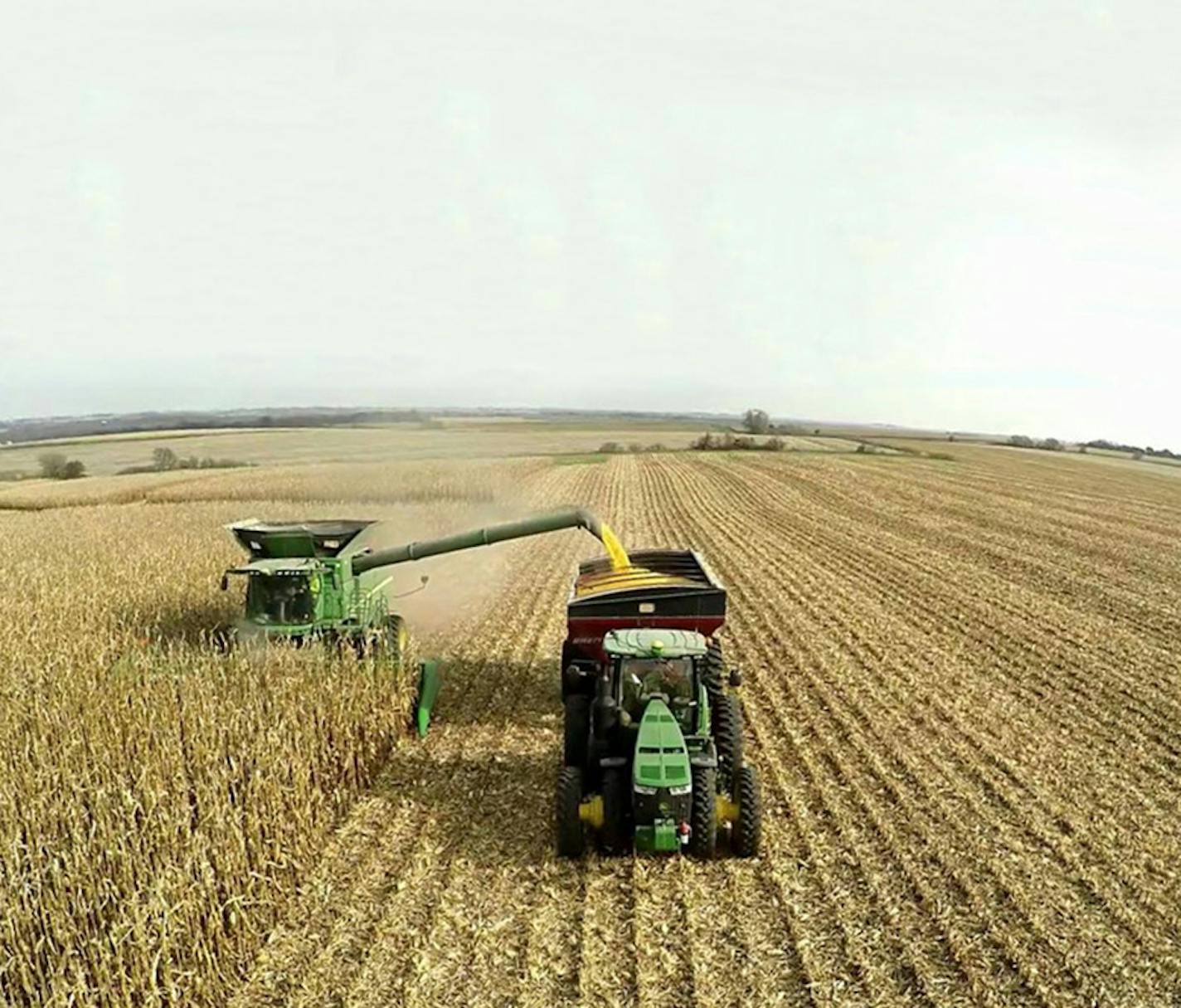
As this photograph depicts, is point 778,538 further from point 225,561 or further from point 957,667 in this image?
point 225,561

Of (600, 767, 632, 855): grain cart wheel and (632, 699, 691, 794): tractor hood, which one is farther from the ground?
(632, 699, 691, 794): tractor hood

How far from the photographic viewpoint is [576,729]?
8.49 m

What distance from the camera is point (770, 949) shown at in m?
6.35

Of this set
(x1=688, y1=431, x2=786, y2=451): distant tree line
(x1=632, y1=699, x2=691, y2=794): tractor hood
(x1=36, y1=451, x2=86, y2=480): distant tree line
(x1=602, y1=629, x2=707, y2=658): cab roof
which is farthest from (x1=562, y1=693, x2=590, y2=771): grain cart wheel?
(x1=688, y1=431, x2=786, y2=451): distant tree line

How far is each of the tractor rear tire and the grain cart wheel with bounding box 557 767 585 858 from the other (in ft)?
4.12

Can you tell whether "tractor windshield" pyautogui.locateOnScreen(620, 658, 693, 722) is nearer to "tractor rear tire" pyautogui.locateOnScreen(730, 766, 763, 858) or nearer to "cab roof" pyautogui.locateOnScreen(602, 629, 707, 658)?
"cab roof" pyautogui.locateOnScreen(602, 629, 707, 658)

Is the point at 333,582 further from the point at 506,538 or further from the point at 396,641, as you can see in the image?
the point at 506,538

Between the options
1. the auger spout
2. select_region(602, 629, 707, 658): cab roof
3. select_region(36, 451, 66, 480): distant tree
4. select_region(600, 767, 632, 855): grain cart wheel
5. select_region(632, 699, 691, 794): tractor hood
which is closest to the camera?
select_region(632, 699, 691, 794): tractor hood

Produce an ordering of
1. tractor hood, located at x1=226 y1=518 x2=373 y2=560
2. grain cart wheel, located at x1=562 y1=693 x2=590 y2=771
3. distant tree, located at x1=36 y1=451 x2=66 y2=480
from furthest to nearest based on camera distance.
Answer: distant tree, located at x1=36 y1=451 x2=66 y2=480 → tractor hood, located at x1=226 y1=518 x2=373 y2=560 → grain cart wheel, located at x1=562 y1=693 x2=590 y2=771

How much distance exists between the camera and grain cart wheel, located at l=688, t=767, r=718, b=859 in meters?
7.31

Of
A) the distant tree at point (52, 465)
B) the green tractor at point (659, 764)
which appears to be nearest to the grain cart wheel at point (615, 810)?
the green tractor at point (659, 764)

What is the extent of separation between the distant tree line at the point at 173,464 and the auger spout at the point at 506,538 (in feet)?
146

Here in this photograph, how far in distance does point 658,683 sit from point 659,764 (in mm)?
920

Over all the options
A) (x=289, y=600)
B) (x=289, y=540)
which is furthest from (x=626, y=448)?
(x=289, y=600)
